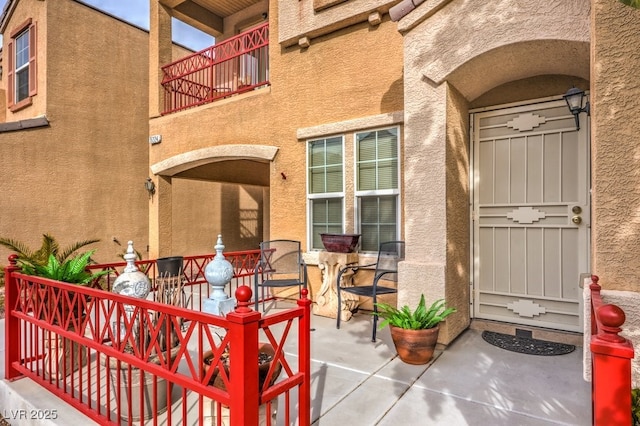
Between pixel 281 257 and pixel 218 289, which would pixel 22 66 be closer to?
pixel 281 257

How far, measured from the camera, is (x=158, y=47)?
7.98m

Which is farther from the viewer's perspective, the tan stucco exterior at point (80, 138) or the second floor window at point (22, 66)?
the second floor window at point (22, 66)

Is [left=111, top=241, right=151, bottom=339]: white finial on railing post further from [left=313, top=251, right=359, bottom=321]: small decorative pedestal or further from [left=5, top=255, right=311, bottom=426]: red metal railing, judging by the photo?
[left=313, top=251, right=359, bottom=321]: small decorative pedestal

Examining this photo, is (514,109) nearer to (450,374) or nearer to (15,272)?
(450,374)

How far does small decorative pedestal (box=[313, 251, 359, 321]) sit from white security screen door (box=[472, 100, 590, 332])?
1.59m

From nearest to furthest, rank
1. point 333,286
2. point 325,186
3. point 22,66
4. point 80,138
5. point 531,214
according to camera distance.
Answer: point 531,214, point 333,286, point 325,186, point 80,138, point 22,66

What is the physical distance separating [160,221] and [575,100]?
24.9ft

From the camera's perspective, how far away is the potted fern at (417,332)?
3430 mm

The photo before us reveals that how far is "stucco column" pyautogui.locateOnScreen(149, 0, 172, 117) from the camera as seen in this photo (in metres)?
7.93

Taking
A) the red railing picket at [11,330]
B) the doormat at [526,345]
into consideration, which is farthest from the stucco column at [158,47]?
the doormat at [526,345]

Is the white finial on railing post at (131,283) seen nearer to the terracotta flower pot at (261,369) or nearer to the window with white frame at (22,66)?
the terracotta flower pot at (261,369)

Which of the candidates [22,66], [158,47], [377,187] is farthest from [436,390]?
[22,66]

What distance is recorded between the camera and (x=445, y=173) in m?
3.79

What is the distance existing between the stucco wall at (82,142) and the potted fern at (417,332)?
854cm
